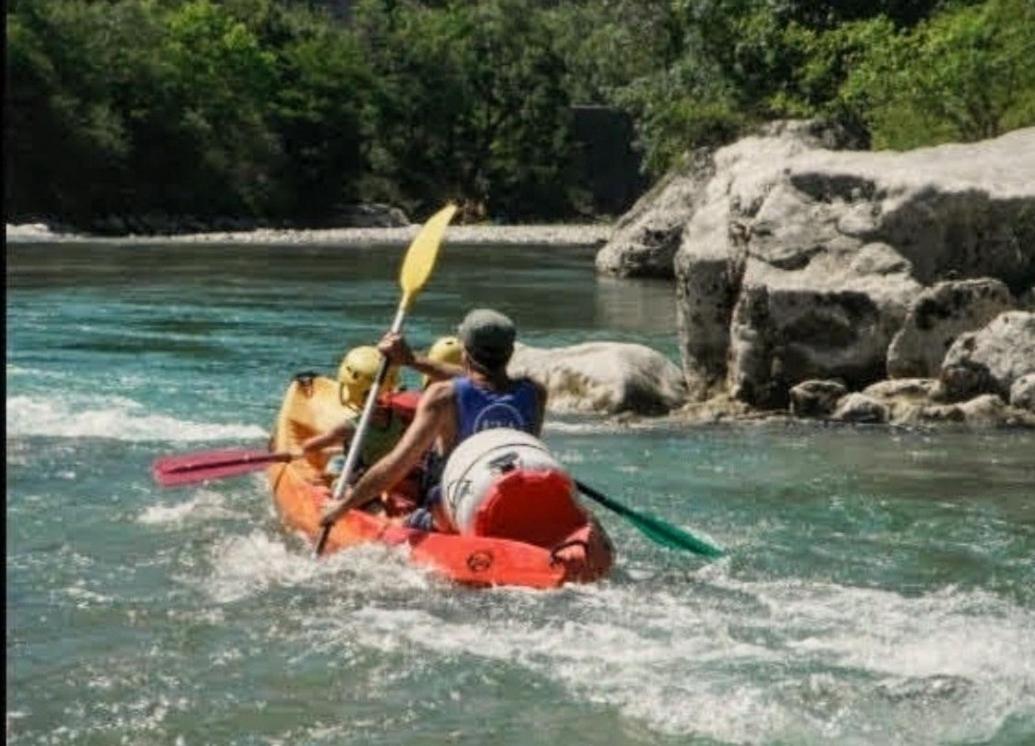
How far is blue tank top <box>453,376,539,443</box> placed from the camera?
24.0 feet

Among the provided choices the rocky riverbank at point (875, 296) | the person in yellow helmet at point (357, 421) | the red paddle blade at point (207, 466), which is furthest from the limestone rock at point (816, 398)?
the red paddle blade at point (207, 466)

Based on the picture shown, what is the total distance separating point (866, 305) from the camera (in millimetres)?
11719

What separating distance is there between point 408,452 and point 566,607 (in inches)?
43.2

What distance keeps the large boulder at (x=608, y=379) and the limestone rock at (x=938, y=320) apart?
148 cm

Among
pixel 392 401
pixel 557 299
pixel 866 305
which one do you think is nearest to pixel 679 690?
pixel 392 401

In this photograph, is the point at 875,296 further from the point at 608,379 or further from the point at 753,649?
the point at 753,649

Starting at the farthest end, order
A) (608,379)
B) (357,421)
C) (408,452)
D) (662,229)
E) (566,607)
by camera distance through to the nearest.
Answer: (662,229), (608,379), (357,421), (408,452), (566,607)

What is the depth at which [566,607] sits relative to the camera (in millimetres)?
6625

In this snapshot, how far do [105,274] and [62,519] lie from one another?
57.8 feet

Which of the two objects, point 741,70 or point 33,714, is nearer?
point 33,714

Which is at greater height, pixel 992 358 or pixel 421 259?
pixel 421 259

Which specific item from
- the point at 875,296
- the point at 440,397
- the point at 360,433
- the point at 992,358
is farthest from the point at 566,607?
the point at 875,296

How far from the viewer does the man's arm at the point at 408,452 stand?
24.1ft

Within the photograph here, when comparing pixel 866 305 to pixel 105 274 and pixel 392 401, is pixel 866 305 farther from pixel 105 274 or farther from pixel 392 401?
pixel 105 274
